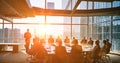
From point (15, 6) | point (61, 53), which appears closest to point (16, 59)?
point (15, 6)

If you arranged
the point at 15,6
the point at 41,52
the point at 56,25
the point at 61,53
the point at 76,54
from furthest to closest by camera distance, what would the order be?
the point at 56,25, the point at 15,6, the point at 41,52, the point at 61,53, the point at 76,54

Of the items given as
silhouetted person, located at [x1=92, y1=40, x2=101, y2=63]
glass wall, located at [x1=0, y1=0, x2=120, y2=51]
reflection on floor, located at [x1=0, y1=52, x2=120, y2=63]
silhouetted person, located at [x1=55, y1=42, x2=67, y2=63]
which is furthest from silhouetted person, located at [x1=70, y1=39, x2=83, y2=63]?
glass wall, located at [x1=0, y1=0, x2=120, y2=51]

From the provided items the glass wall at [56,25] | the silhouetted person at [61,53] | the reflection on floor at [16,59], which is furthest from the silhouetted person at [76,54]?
the glass wall at [56,25]

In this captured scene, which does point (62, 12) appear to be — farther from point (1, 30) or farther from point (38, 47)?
point (1, 30)

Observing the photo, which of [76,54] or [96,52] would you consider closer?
[76,54]

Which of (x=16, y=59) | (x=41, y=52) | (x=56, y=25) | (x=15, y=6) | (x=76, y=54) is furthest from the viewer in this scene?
(x=56, y=25)

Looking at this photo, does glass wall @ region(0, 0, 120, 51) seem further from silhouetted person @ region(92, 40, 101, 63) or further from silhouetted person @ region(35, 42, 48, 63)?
silhouetted person @ region(35, 42, 48, 63)

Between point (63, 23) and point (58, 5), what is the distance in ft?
6.60

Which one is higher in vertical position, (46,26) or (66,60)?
(46,26)

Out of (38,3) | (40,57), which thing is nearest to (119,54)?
(40,57)

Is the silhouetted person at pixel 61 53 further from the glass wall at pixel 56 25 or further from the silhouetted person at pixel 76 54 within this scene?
the glass wall at pixel 56 25

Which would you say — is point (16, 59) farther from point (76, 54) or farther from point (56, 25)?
point (56, 25)

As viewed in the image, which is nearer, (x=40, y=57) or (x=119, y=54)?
(x=40, y=57)

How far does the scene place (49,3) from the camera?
18016 mm
